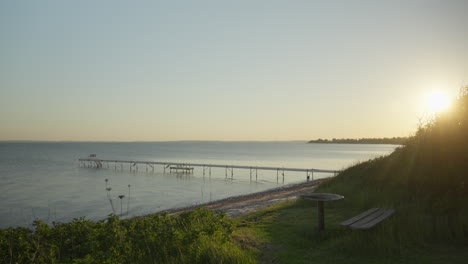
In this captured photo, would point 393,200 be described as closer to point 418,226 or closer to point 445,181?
point 445,181

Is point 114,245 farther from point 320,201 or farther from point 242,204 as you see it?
point 242,204

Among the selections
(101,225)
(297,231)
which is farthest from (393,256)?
(101,225)

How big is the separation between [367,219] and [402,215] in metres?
1.48

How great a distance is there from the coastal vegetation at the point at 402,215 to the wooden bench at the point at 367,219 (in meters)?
0.19

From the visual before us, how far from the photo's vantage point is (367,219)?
6184 millimetres

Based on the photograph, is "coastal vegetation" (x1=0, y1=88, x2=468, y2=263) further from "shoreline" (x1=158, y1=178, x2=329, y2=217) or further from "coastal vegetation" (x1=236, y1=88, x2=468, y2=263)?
"shoreline" (x1=158, y1=178, x2=329, y2=217)

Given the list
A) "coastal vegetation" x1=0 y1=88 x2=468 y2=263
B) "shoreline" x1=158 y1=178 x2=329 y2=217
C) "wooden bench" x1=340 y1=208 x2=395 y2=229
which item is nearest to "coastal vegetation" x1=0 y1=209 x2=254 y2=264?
"coastal vegetation" x1=0 y1=88 x2=468 y2=263

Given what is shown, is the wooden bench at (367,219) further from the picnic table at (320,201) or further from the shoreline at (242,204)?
the shoreline at (242,204)

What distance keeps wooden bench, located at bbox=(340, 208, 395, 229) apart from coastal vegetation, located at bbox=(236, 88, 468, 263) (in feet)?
0.62

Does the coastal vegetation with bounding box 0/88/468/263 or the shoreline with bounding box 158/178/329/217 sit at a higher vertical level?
the coastal vegetation with bounding box 0/88/468/263

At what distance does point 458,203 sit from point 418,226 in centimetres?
179

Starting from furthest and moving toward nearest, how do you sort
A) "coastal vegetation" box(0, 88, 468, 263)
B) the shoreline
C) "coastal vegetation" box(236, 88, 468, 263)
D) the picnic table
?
1. the shoreline
2. the picnic table
3. "coastal vegetation" box(236, 88, 468, 263)
4. "coastal vegetation" box(0, 88, 468, 263)

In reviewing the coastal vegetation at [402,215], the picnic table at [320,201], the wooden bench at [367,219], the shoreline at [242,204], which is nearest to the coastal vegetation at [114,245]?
the coastal vegetation at [402,215]

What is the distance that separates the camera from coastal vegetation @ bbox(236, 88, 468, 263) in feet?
18.3
